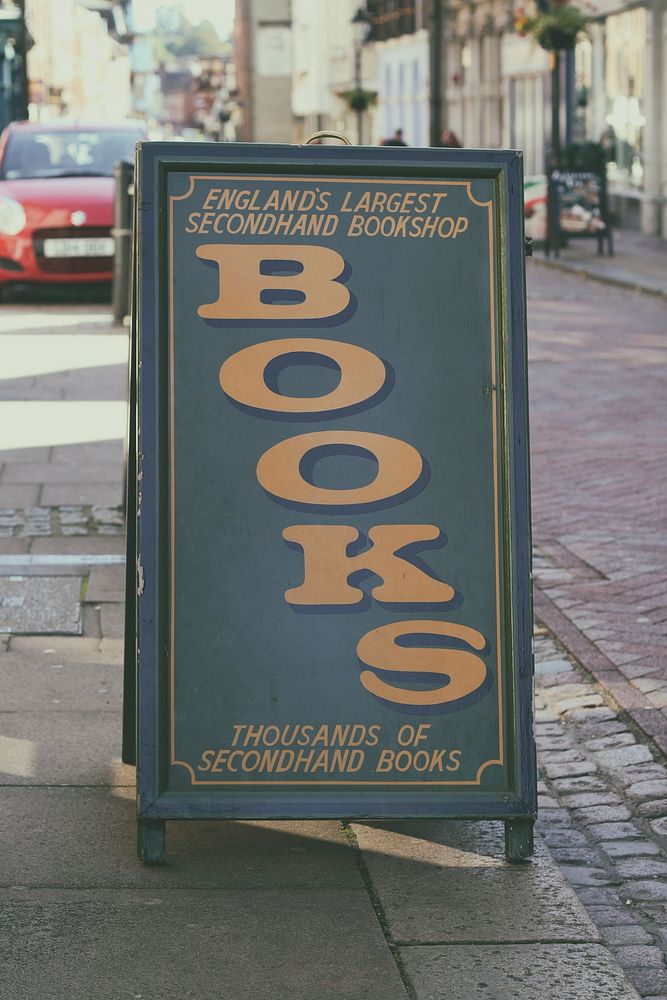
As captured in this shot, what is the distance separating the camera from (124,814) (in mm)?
3752

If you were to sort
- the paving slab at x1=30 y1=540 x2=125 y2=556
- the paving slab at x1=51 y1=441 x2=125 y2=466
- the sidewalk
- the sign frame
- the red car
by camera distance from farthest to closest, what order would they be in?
the sign frame < the sidewalk < the red car < the paving slab at x1=51 y1=441 x2=125 y2=466 < the paving slab at x1=30 y1=540 x2=125 y2=556

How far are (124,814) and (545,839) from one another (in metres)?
0.92

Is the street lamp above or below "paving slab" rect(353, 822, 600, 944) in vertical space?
above

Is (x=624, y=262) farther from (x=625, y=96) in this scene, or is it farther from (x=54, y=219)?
(x=625, y=96)

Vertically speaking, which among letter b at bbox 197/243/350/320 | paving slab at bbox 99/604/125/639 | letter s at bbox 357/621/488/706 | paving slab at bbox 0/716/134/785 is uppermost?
letter b at bbox 197/243/350/320

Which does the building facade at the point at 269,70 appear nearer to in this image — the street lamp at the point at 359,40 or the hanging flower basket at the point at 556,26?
the street lamp at the point at 359,40

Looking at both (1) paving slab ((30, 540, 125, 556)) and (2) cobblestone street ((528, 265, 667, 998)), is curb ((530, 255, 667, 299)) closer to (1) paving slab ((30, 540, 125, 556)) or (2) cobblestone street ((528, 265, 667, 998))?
(2) cobblestone street ((528, 265, 667, 998))

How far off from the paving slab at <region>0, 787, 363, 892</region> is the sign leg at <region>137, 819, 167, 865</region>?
20mm

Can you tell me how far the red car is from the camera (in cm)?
1543

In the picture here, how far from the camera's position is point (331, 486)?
3.38m

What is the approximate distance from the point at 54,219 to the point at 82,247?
35 cm

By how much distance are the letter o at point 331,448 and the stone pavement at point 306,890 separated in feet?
2.47

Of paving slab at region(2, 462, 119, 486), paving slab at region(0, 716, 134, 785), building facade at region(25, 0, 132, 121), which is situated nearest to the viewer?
paving slab at region(0, 716, 134, 785)

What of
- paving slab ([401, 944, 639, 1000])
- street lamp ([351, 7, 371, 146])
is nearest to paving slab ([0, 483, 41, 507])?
paving slab ([401, 944, 639, 1000])
